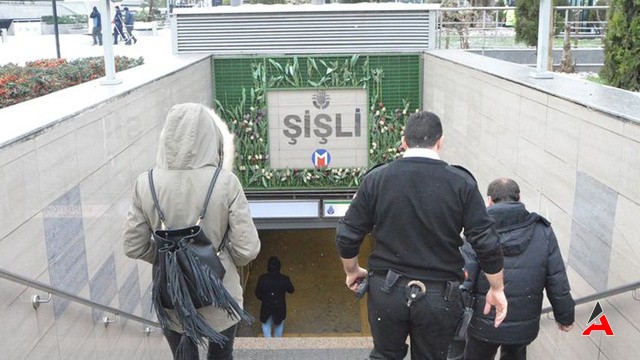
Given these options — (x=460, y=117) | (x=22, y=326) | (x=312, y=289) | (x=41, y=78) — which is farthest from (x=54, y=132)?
(x=312, y=289)

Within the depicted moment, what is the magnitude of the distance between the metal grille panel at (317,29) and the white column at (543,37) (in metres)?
4.58

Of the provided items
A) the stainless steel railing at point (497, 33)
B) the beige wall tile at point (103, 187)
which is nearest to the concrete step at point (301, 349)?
the beige wall tile at point (103, 187)

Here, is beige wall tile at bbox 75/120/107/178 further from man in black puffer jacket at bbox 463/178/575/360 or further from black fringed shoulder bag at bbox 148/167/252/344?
man in black puffer jacket at bbox 463/178/575/360

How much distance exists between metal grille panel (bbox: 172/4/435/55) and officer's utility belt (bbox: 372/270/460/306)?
24.5 ft

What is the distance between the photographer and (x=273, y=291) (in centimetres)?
836

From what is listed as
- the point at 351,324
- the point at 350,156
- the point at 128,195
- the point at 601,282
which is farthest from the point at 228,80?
the point at 601,282

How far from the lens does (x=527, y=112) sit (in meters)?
5.29

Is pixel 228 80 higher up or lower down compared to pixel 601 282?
higher up

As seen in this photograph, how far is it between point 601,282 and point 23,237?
2.94 meters

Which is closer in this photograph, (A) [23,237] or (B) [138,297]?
(A) [23,237]

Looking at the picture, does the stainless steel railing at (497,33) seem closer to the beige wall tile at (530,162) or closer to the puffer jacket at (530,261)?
the beige wall tile at (530,162)

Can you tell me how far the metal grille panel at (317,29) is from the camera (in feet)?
33.0

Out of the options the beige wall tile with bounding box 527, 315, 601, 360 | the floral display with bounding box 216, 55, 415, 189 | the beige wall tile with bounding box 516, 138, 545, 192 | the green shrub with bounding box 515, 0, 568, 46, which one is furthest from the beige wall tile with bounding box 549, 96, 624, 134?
the green shrub with bounding box 515, 0, 568, 46

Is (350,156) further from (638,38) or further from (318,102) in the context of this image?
(638,38)
